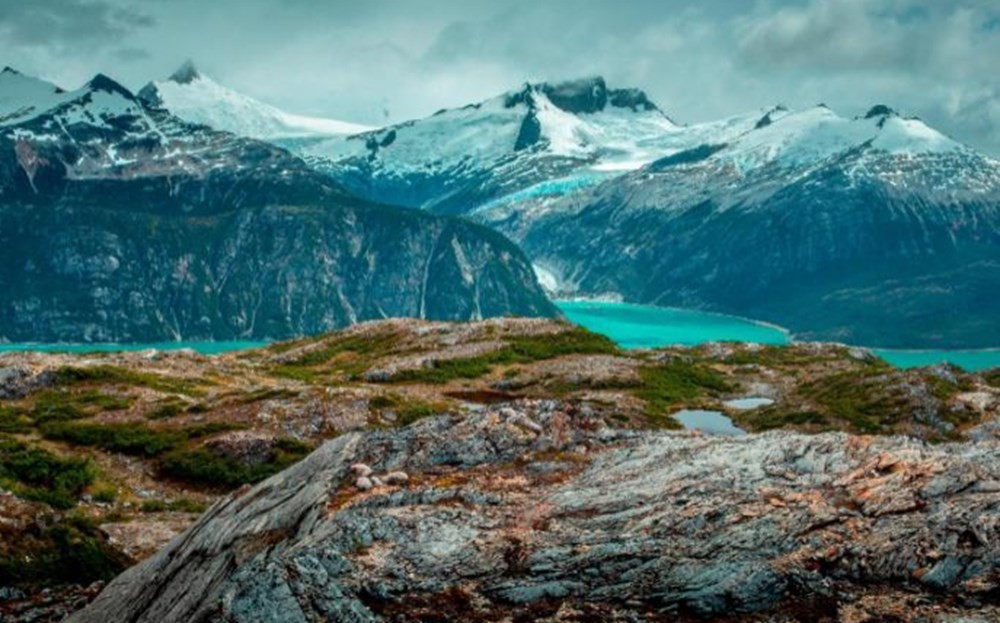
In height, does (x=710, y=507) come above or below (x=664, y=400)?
above

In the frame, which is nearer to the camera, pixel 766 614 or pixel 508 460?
pixel 766 614

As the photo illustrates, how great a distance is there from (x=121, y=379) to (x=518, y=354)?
131ft

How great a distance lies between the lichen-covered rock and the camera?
18.0 m

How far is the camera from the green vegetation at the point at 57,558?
3027 centimetres

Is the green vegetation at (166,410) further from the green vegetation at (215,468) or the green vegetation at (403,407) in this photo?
the green vegetation at (403,407)

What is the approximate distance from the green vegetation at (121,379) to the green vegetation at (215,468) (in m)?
19.3

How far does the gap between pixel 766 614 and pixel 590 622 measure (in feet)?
10.9

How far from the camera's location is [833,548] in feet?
61.7

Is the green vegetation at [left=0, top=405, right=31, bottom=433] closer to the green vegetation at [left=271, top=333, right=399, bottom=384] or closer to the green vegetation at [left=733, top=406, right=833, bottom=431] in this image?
the green vegetation at [left=271, top=333, right=399, bottom=384]

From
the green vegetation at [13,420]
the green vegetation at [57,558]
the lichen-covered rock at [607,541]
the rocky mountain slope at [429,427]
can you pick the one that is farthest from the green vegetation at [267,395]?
the lichen-covered rock at [607,541]

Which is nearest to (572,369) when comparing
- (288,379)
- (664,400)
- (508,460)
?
(664,400)

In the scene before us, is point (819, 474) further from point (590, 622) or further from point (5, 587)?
point (5, 587)

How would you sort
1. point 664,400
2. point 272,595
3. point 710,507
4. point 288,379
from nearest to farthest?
point 272,595, point 710,507, point 664,400, point 288,379

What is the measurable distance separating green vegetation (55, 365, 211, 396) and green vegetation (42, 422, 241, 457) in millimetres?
12491
